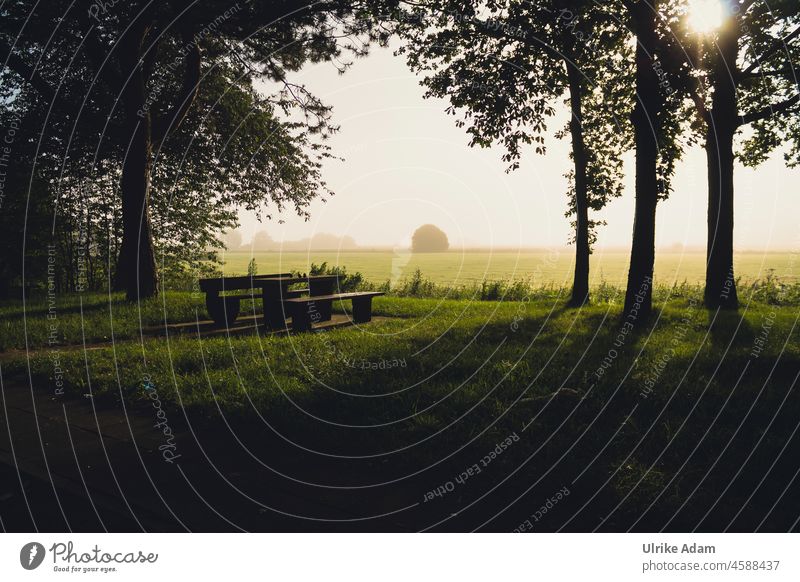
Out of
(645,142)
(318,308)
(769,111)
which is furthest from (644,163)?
(769,111)

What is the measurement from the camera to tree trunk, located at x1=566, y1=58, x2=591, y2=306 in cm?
1355

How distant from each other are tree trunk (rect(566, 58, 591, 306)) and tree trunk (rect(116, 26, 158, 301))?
10.6m

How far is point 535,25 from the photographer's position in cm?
1060

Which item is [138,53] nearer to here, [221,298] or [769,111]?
[221,298]

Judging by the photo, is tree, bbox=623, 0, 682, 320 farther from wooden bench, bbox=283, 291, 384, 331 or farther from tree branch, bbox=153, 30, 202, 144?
tree branch, bbox=153, 30, 202, 144

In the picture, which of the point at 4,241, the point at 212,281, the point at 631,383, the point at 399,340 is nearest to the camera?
the point at 631,383

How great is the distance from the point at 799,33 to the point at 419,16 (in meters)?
9.18

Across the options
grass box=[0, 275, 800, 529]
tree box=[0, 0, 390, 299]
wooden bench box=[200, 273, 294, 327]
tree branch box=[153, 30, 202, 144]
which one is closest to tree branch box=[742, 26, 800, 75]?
grass box=[0, 275, 800, 529]

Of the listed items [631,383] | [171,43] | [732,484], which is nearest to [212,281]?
[631,383]

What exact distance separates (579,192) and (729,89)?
4.19m

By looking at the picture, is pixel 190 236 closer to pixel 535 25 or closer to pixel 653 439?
pixel 535 25
